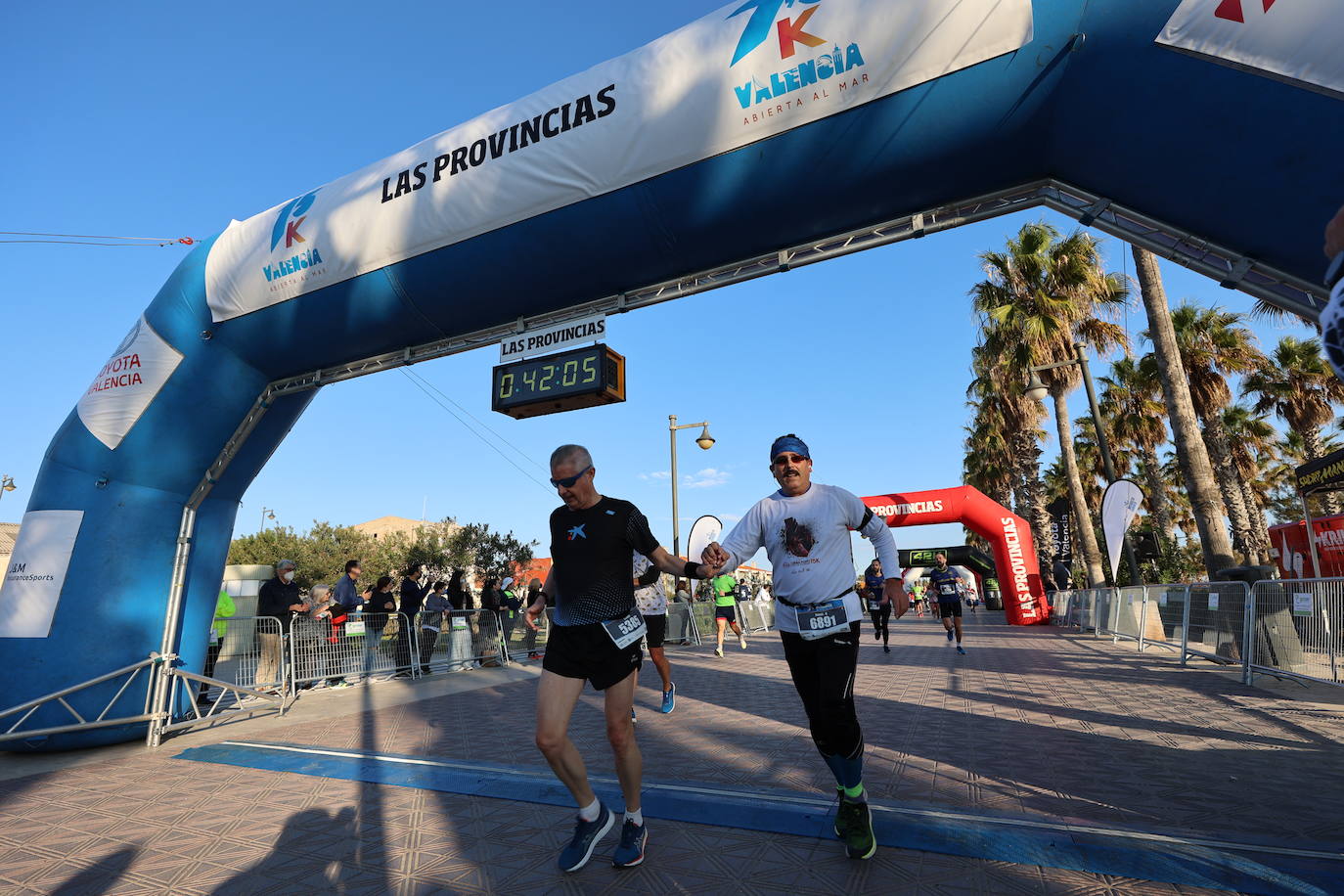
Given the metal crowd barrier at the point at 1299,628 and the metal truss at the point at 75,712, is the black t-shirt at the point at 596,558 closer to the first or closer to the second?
the metal truss at the point at 75,712

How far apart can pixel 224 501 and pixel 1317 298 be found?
32.9 feet

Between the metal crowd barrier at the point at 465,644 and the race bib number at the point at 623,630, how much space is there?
892cm

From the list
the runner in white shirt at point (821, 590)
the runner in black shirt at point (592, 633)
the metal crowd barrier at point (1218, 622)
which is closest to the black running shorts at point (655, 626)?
the runner in black shirt at point (592, 633)

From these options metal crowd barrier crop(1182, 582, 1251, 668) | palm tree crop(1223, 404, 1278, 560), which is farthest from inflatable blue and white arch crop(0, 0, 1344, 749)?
palm tree crop(1223, 404, 1278, 560)

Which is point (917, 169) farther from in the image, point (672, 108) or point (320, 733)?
point (320, 733)

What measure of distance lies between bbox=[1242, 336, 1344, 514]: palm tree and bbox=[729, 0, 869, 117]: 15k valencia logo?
87.6 feet

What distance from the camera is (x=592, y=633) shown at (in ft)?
11.2

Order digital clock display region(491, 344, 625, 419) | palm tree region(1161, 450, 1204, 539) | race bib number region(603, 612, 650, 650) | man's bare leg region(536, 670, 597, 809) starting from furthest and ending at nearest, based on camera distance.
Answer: palm tree region(1161, 450, 1204, 539) → digital clock display region(491, 344, 625, 419) → race bib number region(603, 612, 650, 650) → man's bare leg region(536, 670, 597, 809)

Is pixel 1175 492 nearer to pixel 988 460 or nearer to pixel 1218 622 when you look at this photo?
pixel 988 460

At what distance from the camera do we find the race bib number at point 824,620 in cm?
333

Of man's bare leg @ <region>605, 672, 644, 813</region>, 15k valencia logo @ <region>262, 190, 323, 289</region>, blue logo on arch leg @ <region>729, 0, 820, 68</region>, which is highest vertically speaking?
blue logo on arch leg @ <region>729, 0, 820, 68</region>

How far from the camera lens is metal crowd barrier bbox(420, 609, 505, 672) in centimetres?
1173

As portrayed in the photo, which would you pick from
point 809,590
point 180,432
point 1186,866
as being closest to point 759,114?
point 809,590

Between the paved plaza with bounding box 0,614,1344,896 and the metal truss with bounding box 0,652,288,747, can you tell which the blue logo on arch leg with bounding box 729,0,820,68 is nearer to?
the paved plaza with bounding box 0,614,1344,896
